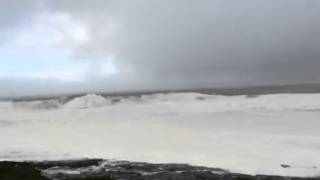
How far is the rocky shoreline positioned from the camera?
19.1 metres

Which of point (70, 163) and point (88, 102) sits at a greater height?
point (88, 102)

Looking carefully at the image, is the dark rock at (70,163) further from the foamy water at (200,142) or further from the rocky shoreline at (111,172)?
the foamy water at (200,142)

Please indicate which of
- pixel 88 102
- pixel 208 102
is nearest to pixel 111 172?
pixel 208 102

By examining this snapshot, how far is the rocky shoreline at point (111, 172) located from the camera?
1906 cm

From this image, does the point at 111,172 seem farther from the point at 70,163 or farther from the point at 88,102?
the point at 88,102

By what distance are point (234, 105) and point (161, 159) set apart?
3784cm

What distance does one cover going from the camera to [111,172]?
20234 mm

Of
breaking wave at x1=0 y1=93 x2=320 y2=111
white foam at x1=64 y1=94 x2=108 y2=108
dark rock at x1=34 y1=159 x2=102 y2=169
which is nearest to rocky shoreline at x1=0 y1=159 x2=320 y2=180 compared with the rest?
dark rock at x1=34 y1=159 x2=102 y2=169

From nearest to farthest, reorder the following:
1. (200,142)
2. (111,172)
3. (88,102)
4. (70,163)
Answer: (111,172), (70,163), (200,142), (88,102)

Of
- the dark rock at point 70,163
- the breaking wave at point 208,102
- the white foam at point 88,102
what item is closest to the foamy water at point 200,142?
the dark rock at point 70,163

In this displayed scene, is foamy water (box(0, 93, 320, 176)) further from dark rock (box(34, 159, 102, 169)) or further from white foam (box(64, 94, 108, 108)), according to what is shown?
white foam (box(64, 94, 108, 108))

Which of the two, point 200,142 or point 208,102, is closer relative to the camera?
point 200,142

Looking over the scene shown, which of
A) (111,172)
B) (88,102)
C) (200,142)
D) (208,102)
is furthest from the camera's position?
(88,102)

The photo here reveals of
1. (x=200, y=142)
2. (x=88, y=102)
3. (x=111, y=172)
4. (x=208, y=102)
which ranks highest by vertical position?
(x=88, y=102)
